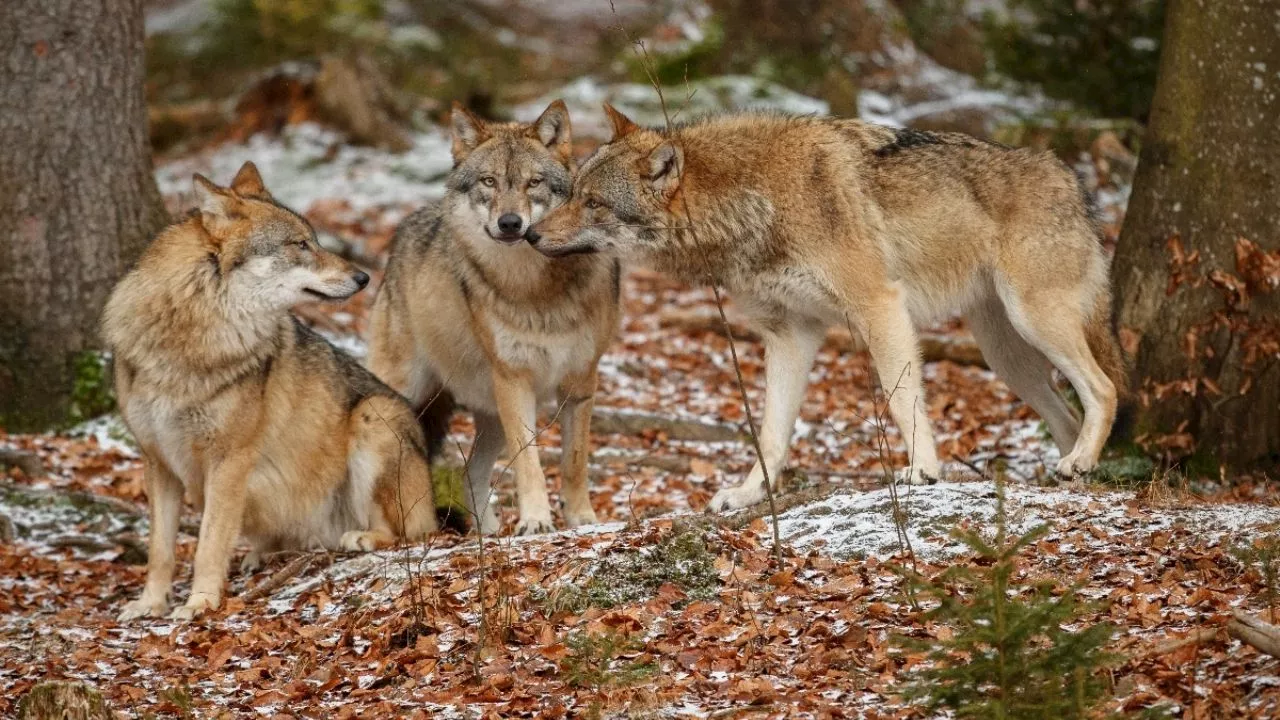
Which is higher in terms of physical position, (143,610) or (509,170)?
(509,170)

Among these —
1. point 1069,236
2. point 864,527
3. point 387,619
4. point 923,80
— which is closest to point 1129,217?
point 1069,236

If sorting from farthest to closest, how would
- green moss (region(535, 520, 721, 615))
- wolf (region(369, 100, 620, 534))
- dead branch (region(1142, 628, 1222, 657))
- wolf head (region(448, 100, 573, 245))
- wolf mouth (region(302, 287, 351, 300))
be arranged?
1. wolf (region(369, 100, 620, 534))
2. wolf head (region(448, 100, 573, 245))
3. wolf mouth (region(302, 287, 351, 300))
4. green moss (region(535, 520, 721, 615))
5. dead branch (region(1142, 628, 1222, 657))

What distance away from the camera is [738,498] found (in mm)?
7355

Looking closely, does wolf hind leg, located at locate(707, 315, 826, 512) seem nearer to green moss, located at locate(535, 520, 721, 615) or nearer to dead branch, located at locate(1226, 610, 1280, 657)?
green moss, located at locate(535, 520, 721, 615)

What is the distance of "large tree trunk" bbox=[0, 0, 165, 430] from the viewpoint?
9.67m

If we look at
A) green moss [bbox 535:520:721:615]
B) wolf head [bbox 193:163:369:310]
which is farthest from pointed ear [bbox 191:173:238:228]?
green moss [bbox 535:520:721:615]

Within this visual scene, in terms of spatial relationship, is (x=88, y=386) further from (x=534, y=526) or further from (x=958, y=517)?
(x=958, y=517)

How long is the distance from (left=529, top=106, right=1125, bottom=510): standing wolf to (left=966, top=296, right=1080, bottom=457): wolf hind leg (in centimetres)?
41

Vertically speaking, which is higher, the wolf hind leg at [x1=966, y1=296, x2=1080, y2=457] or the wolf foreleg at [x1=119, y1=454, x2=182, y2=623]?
the wolf hind leg at [x1=966, y1=296, x2=1080, y2=457]

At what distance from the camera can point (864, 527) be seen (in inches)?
257

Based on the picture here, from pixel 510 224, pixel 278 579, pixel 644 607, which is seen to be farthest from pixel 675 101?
pixel 644 607

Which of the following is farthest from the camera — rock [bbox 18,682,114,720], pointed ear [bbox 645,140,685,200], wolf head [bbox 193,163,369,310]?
pointed ear [bbox 645,140,685,200]

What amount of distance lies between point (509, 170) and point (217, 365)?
212 centimetres

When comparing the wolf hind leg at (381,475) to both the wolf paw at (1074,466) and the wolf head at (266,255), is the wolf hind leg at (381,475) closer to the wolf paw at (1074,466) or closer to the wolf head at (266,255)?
the wolf head at (266,255)
